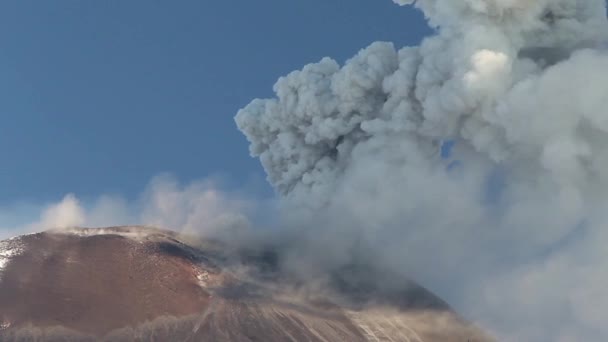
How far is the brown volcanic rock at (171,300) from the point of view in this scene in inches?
2125

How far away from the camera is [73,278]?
58781 mm

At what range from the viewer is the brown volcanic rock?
54.0 m

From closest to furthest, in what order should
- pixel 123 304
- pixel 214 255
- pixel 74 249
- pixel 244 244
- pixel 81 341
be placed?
pixel 81 341
pixel 123 304
pixel 74 249
pixel 214 255
pixel 244 244

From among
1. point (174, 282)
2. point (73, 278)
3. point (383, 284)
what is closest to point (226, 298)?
point (174, 282)

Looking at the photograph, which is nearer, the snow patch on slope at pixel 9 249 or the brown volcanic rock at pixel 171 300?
the brown volcanic rock at pixel 171 300

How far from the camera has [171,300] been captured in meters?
57.2

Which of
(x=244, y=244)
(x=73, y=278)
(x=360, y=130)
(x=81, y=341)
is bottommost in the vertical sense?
(x=81, y=341)

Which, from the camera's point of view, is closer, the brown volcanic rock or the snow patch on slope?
the brown volcanic rock

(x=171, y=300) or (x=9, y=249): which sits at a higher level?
(x=9, y=249)

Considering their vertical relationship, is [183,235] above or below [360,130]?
below

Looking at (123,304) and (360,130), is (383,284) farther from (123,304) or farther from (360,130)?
(123,304)

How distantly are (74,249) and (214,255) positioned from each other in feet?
30.0

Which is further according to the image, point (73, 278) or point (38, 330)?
point (73, 278)

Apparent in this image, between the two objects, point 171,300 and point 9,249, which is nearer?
point 171,300
